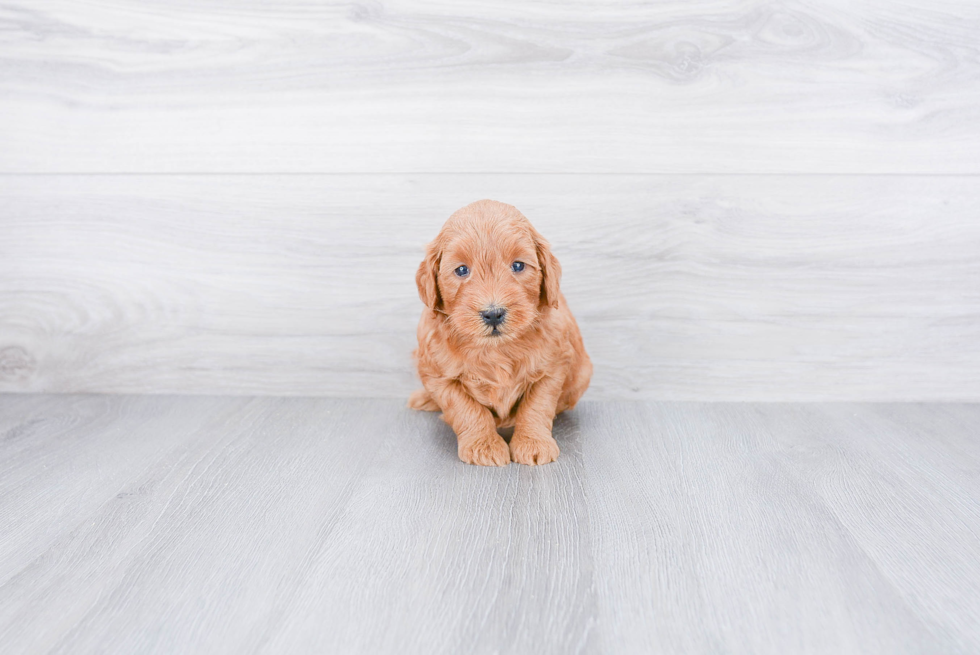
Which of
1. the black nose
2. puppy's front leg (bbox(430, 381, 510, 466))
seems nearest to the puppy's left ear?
the black nose

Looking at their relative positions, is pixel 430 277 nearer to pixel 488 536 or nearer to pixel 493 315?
pixel 493 315

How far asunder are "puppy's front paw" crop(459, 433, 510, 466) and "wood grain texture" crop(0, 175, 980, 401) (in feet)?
1.44

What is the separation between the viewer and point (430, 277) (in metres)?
1.27

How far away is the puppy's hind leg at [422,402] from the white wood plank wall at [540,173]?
0.33 ft

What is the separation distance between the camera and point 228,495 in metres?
1.15

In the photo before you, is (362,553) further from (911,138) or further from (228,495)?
(911,138)

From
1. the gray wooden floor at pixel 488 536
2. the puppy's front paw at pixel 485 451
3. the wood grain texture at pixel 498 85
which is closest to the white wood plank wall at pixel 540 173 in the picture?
the wood grain texture at pixel 498 85

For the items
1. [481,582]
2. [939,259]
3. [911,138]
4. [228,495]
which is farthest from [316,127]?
[939,259]

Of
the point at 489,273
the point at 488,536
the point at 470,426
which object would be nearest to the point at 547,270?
the point at 489,273

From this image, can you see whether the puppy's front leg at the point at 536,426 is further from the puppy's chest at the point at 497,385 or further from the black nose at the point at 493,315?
the black nose at the point at 493,315

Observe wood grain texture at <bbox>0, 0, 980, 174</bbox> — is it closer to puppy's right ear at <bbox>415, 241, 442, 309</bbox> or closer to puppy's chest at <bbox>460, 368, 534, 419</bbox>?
puppy's right ear at <bbox>415, 241, 442, 309</bbox>

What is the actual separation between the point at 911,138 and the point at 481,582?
1389 millimetres

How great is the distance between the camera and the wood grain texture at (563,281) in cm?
157

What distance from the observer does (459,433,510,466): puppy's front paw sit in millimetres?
1262
